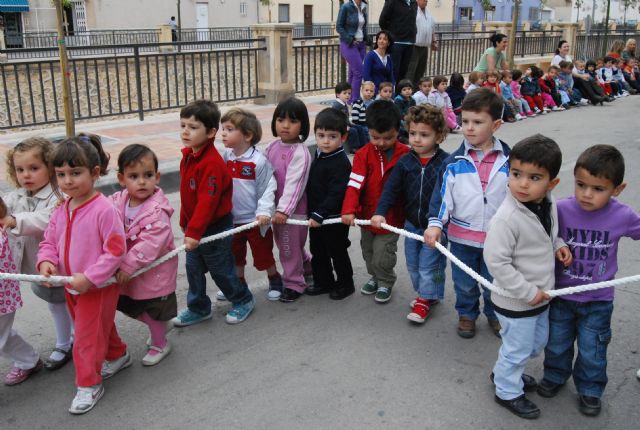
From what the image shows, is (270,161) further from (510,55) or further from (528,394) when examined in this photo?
(510,55)

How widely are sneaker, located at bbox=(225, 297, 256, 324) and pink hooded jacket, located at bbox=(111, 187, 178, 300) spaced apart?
66 centimetres

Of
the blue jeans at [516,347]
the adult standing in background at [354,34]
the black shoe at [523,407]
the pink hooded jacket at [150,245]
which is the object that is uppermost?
the adult standing in background at [354,34]

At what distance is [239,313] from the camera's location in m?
4.26

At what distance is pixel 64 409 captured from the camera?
10.8ft

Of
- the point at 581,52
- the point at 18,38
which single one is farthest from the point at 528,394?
the point at 18,38

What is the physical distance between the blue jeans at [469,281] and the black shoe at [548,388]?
1.89 ft

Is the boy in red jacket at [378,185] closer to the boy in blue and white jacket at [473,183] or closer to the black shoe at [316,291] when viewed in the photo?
the black shoe at [316,291]

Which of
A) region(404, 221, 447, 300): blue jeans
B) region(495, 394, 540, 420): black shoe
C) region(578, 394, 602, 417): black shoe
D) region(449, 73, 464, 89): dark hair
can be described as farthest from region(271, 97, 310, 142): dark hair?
region(449, 73, 464, 89): dark hair

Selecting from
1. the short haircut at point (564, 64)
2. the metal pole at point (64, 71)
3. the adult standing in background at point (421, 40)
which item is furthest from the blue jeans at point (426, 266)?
the short haircut at point (564, 64)

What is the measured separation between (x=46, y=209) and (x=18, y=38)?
114ft

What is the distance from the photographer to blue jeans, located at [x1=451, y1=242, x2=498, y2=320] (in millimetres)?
3838

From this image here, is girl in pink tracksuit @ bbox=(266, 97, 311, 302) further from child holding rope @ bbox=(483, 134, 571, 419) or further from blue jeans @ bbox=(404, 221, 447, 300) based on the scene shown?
child holding rope @ bbox=(483, 134, 571, 419)

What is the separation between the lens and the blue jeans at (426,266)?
4.11 metres

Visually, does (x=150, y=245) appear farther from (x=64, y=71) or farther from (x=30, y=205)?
(x=64, y=71)
